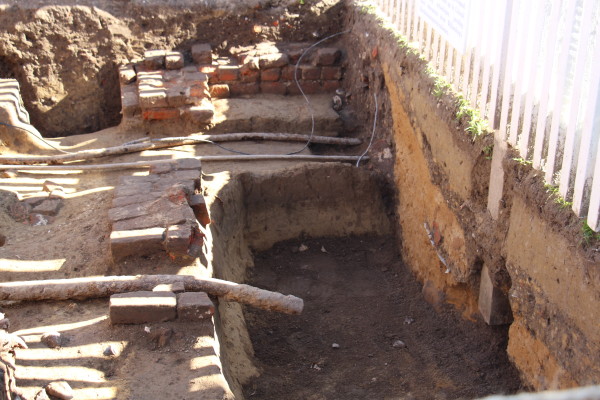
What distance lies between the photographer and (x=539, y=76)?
3947mm

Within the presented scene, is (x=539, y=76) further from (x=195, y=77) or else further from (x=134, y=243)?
(x=195, y=77)

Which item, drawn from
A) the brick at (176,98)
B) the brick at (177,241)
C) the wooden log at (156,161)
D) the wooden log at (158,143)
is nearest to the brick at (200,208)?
the brick at (177,241)

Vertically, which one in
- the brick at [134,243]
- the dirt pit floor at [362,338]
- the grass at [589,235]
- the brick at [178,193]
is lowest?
the dirt pit floor at [362,338]

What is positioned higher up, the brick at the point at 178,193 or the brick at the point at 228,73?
the brick at the point at 228,73

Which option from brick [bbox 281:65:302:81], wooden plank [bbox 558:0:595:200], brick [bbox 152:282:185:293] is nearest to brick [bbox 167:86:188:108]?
brick [bbox 281:65:302:81]

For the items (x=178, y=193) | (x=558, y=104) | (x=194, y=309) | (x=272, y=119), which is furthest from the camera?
(x=272, y=119)

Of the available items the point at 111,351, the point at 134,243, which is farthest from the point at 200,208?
the point at 111,351

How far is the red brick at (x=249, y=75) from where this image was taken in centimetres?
789

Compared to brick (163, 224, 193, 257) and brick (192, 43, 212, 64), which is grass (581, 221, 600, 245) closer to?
brick (163, 224, 193, 257)

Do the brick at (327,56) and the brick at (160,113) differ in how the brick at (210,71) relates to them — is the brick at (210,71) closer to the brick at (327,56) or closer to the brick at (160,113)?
the brick at (160,113)

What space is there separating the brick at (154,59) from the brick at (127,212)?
3.02 meters

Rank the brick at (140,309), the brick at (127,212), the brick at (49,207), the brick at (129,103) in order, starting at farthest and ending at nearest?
the brick at (129,103), the brick at (49,207), the brick at (127,212), the brick at (140,309)

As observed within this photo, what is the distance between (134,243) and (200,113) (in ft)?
9.28

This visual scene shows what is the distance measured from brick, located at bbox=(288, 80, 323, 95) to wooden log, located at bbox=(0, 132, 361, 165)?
100cm
